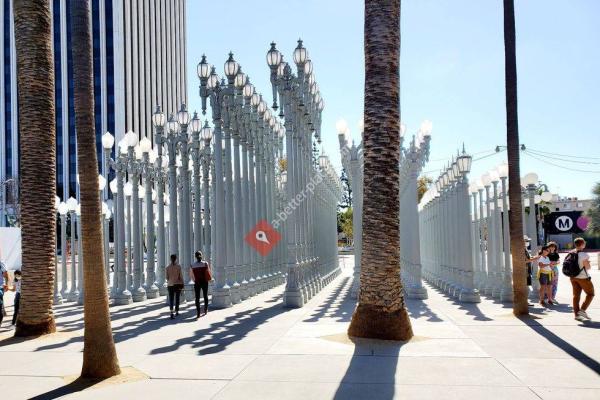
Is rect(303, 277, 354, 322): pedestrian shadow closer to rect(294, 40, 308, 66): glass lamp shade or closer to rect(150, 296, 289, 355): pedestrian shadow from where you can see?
rect(150, 296, 289, 355): pedestrian shadow

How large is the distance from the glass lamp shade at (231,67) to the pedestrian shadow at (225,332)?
6.52 meters

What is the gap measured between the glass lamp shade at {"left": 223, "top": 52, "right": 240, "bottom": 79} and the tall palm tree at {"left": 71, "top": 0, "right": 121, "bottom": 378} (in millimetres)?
9207

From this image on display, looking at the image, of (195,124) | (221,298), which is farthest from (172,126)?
(221,298)

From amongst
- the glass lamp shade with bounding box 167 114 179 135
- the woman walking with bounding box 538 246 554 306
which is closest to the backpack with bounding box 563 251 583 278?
the woman walking with bounding box 538 246 554 306

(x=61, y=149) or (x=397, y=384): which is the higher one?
(x=61, y=149)

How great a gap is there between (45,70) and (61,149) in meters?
72.0

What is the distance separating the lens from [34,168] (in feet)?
40.1

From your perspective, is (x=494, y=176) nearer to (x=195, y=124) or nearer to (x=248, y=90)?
(x=248, y=90)

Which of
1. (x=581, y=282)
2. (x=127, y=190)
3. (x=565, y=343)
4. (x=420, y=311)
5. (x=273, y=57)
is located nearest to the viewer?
(x=565, y=343)

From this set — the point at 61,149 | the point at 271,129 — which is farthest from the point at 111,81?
the point at 271,129

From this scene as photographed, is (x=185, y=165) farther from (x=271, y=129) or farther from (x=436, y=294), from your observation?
(x=436, y=294)

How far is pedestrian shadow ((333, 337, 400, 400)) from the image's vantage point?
22.7 ft

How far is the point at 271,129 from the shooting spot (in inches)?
998

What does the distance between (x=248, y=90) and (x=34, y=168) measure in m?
8.28
